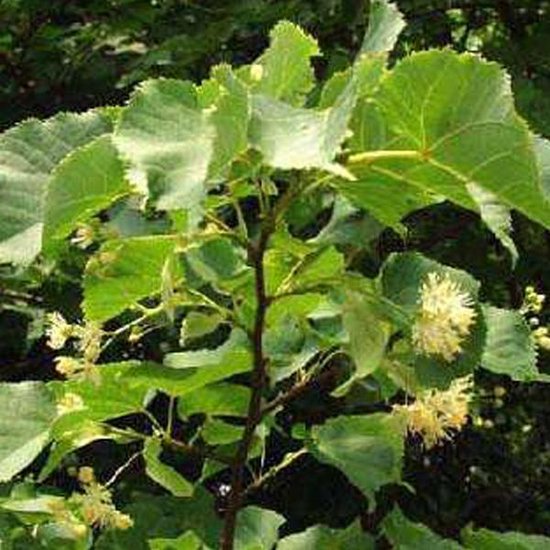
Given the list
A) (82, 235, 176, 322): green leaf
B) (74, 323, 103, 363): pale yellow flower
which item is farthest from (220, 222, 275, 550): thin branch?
(74, 323, 103, 363): pale yellow flower

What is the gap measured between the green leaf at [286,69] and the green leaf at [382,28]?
66mm

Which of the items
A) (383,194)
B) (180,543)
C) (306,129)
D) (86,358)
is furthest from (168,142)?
(180,543)

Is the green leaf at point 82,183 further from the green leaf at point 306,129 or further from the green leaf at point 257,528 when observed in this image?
the green leaf at point 257,528

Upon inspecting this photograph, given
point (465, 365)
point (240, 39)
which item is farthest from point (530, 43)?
point (465, 365)

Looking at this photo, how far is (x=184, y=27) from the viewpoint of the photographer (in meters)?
3.72

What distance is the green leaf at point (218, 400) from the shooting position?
172cm

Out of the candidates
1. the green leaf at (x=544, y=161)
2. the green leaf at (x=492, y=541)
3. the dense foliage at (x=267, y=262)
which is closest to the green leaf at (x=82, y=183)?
the dense foliage at (x=267, y=262)

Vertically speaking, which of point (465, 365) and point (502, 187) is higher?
point (502, 187)

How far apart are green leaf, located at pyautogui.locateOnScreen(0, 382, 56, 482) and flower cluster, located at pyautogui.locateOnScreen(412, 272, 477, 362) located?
20.6 inches

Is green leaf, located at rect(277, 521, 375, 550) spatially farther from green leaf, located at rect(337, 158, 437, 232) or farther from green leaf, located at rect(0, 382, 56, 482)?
green leaf, located at rect(337, 158, 437, 232)

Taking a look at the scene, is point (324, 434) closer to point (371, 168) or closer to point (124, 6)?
point (371, 168)

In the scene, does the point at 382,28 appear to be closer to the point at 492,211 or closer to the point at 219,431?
the point at 492,211

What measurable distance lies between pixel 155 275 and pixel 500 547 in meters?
0.69

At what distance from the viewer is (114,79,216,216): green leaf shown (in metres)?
1.16
